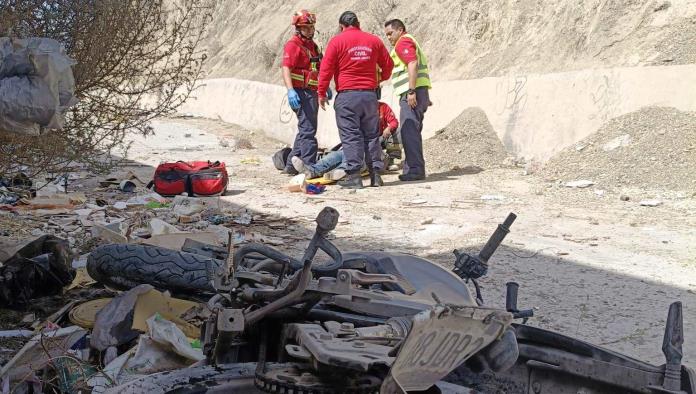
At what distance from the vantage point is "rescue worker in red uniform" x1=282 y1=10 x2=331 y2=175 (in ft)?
30.1

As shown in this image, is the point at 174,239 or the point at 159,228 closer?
the point at 174,239

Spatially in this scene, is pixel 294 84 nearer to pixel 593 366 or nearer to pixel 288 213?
pixel 288 213

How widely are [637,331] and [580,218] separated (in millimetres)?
3182

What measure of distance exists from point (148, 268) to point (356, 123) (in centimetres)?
496

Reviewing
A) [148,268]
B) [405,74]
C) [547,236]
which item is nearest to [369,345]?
[148,268]

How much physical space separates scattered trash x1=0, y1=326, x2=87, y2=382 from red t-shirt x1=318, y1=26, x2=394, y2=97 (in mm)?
5496

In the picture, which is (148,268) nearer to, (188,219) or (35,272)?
(35,272)

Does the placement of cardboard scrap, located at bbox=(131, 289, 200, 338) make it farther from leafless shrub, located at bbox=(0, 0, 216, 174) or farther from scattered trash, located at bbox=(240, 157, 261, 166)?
scattered trash, located at bbox=(240, 157, 261, 166)

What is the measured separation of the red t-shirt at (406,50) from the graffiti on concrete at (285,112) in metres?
6.05

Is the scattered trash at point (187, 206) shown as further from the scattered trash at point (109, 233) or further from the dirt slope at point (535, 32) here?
the dirt slope at point (535, 32)

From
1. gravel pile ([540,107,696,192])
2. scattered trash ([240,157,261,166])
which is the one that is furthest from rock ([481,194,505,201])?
scattered trash ([240,157,261,166])

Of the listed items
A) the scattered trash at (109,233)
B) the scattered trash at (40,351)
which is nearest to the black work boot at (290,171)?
the scattered trash at (109,233)

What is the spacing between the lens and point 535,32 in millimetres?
14367

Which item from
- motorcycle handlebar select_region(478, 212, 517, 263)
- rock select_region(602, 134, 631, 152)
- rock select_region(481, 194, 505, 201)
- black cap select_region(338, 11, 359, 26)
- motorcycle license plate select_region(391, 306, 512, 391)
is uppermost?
black cap select_region(338, 11, 359, 26)
